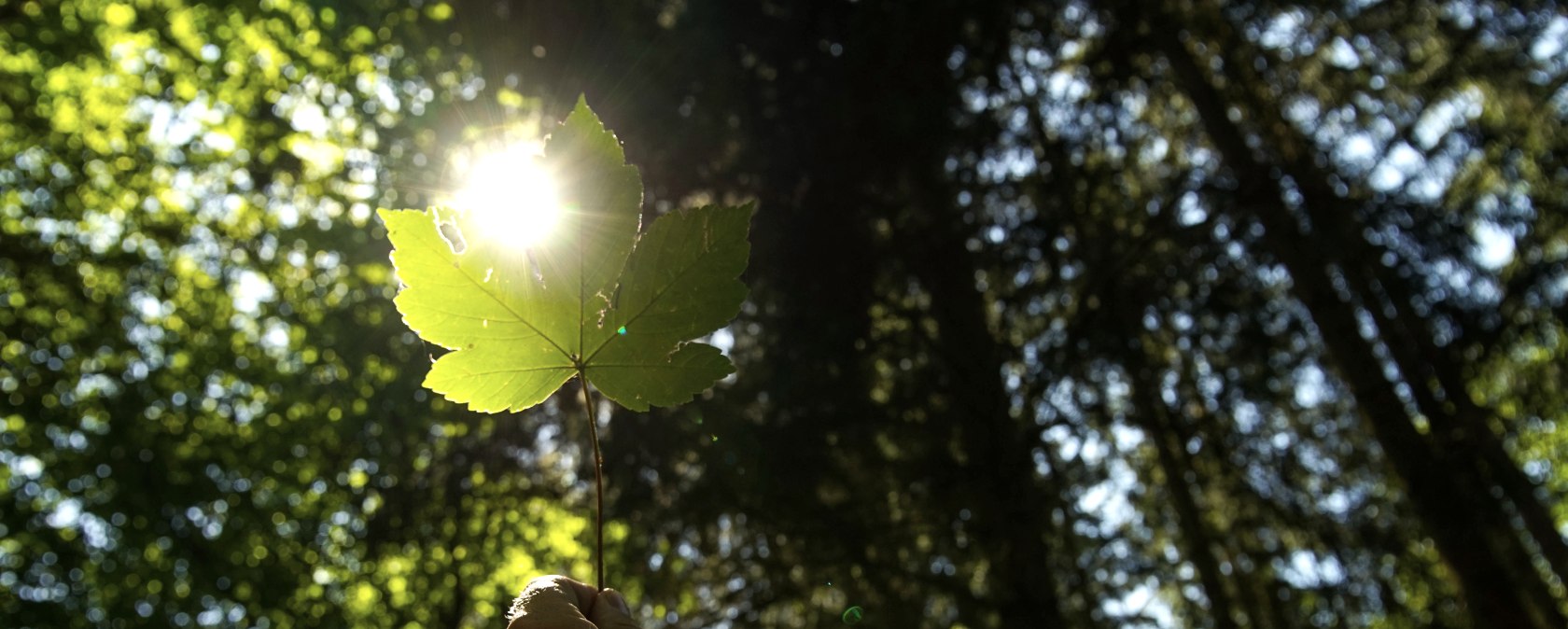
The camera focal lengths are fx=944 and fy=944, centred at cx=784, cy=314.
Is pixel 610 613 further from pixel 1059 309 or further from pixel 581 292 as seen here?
pixel 1059 309

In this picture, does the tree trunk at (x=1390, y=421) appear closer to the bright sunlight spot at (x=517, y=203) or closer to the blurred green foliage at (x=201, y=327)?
the bright sunlight spot at (x=517, y=203)

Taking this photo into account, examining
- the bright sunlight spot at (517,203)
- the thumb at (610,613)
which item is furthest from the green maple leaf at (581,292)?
the thumb at (610,613)

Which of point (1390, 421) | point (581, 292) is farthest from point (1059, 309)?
point (581, 292)

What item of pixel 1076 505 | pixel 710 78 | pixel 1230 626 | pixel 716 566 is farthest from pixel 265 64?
pixel 1230 626

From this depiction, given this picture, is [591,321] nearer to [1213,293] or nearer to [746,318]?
[746,318]

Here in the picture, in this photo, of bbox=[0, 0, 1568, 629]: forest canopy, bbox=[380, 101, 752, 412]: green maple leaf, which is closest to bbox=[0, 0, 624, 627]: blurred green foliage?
bbox=[0, 0, 1568, 629]: forest canopy

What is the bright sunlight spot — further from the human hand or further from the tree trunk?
the tree trunk
